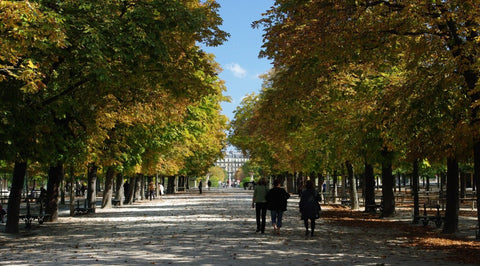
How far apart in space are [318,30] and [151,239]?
723 cm

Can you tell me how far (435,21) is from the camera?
41.0 ft

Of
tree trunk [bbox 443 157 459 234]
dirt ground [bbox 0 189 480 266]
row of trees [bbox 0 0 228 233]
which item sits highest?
row of trees [bbox 0 0 228 233]

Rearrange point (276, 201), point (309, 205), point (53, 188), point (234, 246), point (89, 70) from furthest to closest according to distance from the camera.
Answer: point (53, 188) < point (276, 201) < point (309, 205) < point (89, 70) < point (234, 246)

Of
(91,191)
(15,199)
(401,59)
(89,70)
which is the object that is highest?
(401,59)

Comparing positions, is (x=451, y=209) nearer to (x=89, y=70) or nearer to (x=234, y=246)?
(x=234, y=246)

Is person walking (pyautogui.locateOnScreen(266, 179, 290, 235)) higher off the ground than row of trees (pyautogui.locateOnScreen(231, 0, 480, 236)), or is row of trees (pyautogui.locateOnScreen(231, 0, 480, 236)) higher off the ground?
row of trees (pyautogui.locateOnScreen(231, 0, 480, 236))

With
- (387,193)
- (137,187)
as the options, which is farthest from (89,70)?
(137,187)

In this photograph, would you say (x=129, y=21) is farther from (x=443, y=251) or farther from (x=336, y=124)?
(x=336, y=124)

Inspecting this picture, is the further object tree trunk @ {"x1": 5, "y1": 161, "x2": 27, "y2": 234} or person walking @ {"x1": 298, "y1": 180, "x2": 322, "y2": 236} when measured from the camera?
tree trunk @ {"x1": 5, "y1": 161, "x2": 27, "y2": 234}

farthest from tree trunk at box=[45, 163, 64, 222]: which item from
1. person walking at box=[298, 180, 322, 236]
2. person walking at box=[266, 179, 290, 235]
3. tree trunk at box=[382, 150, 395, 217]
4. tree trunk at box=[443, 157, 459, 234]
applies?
tree trunk at box=[443, 157, 459, 234]

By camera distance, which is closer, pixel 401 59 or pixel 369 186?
pixel 401 59

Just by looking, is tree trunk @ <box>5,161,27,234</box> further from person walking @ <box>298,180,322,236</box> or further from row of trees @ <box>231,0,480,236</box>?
person walking @ <box>298,180,322,236</box>

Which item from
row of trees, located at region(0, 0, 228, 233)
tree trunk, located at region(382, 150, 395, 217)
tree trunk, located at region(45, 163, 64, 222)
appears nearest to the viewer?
row of trees, located at region(0, 0, 228, 233)

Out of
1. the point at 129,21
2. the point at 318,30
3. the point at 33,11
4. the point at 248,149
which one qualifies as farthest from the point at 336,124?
the point at 248,149
